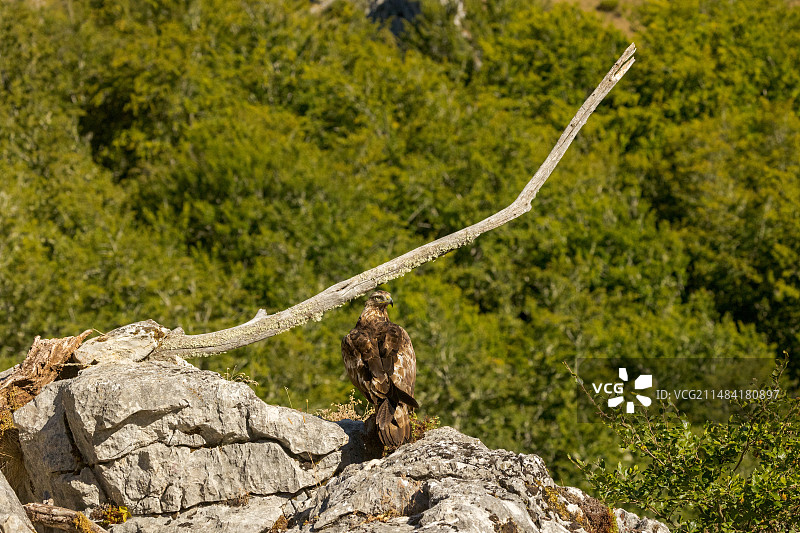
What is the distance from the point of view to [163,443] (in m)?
7.61

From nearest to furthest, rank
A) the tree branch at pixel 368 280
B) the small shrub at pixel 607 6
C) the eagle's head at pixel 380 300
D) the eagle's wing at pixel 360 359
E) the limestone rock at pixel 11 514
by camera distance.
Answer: the limestone rock at pixel 11 514, the eagle's wing at pixel 360 359, the tree branch at pixel 368 280, the eagle's head at pixel 380 300, the small shrub at pixel 607 6

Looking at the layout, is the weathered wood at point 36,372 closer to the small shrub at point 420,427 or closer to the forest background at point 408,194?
the small shrub at point 420,427

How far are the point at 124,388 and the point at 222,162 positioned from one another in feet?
107

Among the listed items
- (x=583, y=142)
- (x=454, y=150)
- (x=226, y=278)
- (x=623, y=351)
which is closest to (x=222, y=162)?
(x=226, y=278)

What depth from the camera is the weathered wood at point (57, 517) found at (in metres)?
7.22

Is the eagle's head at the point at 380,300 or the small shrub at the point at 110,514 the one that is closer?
the small shrub at the point at 110,514

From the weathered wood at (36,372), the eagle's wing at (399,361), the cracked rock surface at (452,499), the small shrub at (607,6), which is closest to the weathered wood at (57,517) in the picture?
the weathered wood at (36,372)

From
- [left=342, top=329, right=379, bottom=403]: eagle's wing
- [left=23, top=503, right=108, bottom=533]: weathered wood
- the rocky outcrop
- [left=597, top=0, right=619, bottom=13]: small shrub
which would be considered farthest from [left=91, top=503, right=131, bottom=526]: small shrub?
[left=597, top=0, right=619, bottom=13]: small shrub

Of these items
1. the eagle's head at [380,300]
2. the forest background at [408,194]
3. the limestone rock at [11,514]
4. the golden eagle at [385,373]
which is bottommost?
the limestone rock at [11,514]

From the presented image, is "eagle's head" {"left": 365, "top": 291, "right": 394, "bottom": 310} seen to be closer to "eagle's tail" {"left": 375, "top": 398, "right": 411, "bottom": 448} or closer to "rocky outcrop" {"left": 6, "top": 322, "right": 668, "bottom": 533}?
"eagle's tail" {"left": 375, "top": 398, "right": 411, "bottom": 448}

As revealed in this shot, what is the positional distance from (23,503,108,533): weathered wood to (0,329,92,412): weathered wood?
1.46m

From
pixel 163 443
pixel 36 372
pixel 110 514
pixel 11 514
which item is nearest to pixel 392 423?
pixel 163 443

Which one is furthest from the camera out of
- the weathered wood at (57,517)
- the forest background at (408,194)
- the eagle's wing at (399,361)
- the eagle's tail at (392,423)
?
the forest background at (408,194)

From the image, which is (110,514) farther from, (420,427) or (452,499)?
(452,499)
